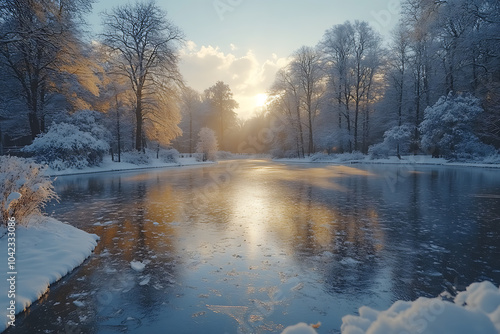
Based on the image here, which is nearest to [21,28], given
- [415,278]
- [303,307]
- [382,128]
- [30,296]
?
[30,296]

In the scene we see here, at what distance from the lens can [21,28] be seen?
708 centimetres

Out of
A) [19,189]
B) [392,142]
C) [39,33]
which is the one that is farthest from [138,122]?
[392,142]

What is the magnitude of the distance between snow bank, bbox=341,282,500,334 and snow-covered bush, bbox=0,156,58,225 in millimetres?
5539

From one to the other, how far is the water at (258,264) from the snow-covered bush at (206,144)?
30.7 meters

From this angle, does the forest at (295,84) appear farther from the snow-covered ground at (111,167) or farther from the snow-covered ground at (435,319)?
the snow-covered ground at (435,319)

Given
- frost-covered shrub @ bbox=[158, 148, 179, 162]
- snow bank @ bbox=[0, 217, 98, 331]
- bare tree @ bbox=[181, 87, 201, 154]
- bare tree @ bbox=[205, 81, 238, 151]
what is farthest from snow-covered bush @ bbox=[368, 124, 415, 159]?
bare tree @ bbox=[205, 81, 238, 151]

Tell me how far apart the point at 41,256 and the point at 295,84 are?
44.3m

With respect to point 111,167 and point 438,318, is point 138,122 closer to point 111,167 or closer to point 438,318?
point 111,167

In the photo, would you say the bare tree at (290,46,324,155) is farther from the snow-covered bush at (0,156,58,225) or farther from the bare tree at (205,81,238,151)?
the snow-covered bush at (0,156,58,225)

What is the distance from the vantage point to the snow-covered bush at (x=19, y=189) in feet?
15.9

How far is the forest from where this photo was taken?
64.9 feet

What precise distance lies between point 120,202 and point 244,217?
4.99 m

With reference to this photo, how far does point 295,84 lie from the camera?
1757 inches

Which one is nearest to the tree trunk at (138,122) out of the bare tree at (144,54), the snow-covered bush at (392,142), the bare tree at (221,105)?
the bare tree at (144,54)
